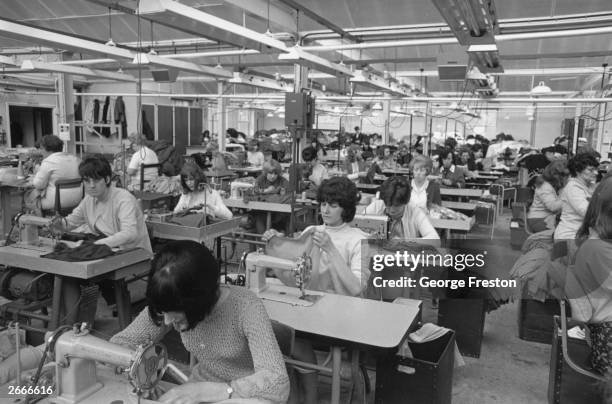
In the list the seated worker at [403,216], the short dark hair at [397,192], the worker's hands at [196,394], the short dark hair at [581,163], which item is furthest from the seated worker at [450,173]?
the worker's hands at [196,394]

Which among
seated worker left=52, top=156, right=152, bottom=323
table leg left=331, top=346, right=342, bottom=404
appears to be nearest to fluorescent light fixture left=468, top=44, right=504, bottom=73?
seated worker left=52, top=156, right=152, bottom=323

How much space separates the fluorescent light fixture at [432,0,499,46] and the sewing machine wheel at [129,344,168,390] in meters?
2.78

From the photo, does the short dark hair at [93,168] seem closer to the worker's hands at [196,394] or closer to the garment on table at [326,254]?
the garment on table at [326,254]

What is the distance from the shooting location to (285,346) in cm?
163

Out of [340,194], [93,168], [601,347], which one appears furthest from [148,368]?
[93,168]

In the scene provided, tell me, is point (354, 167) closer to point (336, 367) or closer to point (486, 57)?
point (486, 57)

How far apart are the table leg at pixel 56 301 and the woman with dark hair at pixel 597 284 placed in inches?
92.3

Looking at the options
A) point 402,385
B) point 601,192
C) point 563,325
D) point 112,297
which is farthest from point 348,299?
point 112,297

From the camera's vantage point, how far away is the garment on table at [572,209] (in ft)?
11.7

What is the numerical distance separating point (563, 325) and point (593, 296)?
213mm

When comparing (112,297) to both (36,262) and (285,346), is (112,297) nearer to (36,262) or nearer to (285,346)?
(36,262)

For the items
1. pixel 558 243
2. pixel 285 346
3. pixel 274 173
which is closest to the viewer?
pixel 285 346

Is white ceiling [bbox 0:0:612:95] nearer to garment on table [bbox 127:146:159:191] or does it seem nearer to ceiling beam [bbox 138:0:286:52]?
ceiling beam [bbox 138:0:286:52]

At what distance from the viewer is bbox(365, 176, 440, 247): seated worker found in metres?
2.96
